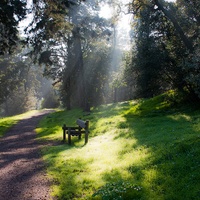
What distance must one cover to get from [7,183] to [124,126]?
10691 millimetres

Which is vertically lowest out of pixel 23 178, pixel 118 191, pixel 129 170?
pixel 23 178

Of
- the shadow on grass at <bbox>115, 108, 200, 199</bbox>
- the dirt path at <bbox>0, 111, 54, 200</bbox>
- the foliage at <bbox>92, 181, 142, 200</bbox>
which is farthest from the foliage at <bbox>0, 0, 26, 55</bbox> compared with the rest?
the foliage at <bbox>92, 181, 142, 200</bbox>

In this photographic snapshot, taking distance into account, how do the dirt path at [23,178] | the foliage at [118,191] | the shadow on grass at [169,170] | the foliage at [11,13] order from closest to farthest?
the foliage at [118,191] < the shadow on grass at [169,170] < the dirt path at [23,178] < the foliage at [11,13]

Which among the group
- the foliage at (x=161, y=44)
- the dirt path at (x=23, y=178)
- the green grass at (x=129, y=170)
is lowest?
the dirt path at (x=23, y=178)

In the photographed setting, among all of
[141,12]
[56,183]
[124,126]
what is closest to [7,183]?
[56,183]

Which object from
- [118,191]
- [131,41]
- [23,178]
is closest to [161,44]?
[131,41]

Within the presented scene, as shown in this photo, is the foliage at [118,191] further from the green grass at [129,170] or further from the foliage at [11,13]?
the foliage at [11,13]

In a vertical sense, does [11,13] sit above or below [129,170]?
above

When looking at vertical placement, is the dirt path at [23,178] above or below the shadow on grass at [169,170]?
below

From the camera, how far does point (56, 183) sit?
8312 millimetres

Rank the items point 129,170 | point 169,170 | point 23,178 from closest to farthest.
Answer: point 169,170
point 129,170
point 23,178

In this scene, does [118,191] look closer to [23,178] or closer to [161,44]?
[23,178]

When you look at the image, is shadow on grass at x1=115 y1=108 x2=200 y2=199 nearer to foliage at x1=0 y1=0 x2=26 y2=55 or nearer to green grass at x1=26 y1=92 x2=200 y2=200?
green grass at x1=26 y1=92 x2=200 y2=200

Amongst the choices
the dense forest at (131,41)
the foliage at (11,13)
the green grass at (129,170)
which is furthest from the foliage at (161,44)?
the green grass at (129,170)
